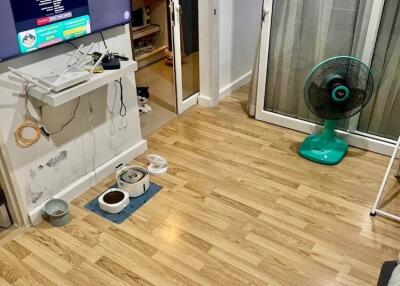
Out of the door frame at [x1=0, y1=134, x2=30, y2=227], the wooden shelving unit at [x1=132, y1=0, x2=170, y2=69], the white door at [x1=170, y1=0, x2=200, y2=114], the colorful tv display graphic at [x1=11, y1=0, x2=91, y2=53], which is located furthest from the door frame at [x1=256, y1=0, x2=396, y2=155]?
the door frame at [x1=0, y1=134, x2=30, y2=227]

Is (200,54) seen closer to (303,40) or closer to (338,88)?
(303,40)

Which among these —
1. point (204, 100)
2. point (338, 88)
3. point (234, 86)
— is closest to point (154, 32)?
point (234, 86)

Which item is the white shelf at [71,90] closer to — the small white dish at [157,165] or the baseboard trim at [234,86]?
the small white dish at [157,165]

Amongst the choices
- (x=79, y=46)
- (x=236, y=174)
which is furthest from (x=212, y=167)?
(x=79, y=46)

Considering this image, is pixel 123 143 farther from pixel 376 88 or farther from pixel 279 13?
pixel 376 88

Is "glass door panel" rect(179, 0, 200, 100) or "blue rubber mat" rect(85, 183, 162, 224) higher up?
"glass door panel" rect(179, 0, 200, 100)

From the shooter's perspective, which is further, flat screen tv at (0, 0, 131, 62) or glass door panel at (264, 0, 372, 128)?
glass door panel at (264, 0, 372, 128)

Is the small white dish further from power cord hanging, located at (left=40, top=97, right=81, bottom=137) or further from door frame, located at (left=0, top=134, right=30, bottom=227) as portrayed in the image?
door frame, located at (left=0, top=134, right=30, bottom=227)

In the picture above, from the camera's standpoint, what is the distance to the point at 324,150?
3082 millimetres

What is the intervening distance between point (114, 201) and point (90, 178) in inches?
12.2

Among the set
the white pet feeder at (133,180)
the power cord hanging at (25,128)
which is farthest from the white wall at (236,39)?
the power cord hanging at (25,128)

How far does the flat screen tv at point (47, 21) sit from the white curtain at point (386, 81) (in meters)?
1.78

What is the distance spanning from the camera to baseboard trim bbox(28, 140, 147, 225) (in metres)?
2.48

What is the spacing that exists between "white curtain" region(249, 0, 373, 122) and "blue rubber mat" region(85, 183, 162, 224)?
135 cm
